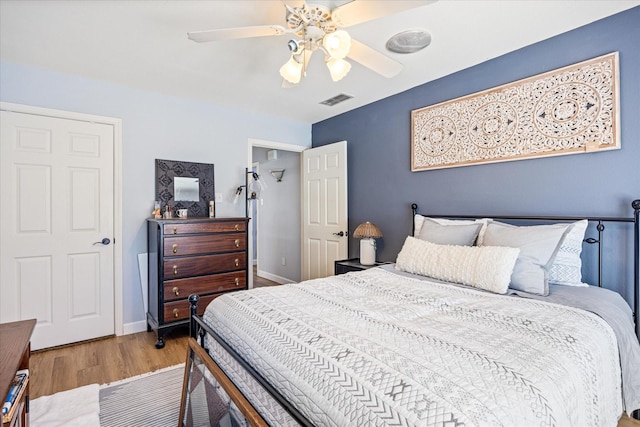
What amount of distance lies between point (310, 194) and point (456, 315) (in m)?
3.10

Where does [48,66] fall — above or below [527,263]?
above

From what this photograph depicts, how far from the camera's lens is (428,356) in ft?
3.42

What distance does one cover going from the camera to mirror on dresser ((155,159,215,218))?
134 inches

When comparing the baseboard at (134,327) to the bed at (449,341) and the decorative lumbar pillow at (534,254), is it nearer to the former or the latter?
the bed at (449,341)

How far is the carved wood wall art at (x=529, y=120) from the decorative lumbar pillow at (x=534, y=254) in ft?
2.23

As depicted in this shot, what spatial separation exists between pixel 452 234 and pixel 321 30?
166cm

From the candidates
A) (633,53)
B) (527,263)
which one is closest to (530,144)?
(633,53)

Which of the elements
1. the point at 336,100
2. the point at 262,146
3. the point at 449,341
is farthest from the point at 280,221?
the point at 449,341

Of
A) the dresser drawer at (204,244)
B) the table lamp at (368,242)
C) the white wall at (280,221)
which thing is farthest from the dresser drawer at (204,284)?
the white wall at (280,221)

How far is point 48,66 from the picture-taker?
2756mm

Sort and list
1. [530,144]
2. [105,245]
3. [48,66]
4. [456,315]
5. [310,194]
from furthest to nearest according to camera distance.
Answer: [310,194]
[105,245]
[48,66]
[530,144]
[456,315]

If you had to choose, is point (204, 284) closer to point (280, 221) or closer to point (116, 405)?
point (116, 405)

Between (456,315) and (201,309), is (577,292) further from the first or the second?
(201,309)

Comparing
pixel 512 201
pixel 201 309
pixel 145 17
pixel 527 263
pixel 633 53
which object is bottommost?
pixel 201 309
